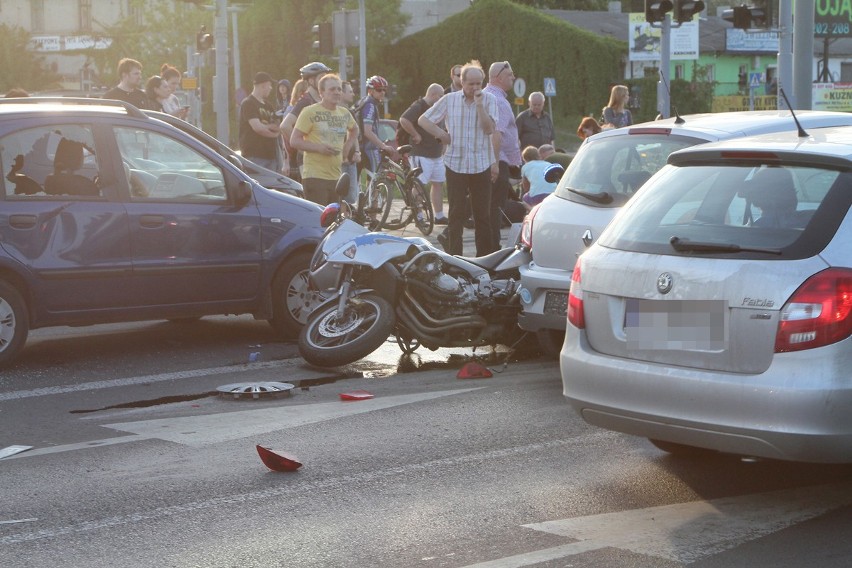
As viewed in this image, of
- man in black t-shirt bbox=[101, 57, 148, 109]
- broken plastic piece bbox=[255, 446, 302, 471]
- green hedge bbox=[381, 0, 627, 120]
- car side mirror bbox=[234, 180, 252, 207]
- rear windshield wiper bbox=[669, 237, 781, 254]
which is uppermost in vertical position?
green hedge bbox=[381, 0, 627, 120]

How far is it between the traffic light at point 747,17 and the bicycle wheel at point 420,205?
5.68 meters

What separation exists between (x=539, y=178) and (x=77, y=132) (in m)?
5.24

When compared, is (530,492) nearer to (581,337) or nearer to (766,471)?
(581,337)

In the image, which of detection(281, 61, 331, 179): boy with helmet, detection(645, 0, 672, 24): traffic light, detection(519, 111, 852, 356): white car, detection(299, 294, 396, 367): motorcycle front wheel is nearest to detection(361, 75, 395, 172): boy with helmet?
detection(281, 61, 331, 179): boy with helmet

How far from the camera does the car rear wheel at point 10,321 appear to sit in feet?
30.1

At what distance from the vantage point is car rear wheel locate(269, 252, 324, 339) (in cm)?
1057

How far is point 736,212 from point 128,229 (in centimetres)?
528

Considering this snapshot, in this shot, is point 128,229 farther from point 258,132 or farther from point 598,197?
point 258,132

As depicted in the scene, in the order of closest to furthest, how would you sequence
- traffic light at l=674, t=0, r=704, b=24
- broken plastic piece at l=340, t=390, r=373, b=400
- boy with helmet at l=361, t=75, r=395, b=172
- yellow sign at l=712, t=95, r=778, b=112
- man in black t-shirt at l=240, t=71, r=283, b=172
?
broken plastic piece at l=340, t=390, r=373, b=400, man in black t-shirt at l=240, t=71, r=283, b=172, boy with helmet at l=361, t=75, r=395, b=172, traffic light at l=674, t=0, r=704, b=24, yellow sign at l=712, t=95, r=778, b=112

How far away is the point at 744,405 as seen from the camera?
519 centimetres

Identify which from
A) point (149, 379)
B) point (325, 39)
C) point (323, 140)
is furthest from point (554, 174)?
point (325, 39)

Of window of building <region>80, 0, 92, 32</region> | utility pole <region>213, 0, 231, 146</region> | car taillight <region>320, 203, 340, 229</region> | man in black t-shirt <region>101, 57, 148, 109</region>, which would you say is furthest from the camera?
window of building <region>80, 0, 92, 32</region>

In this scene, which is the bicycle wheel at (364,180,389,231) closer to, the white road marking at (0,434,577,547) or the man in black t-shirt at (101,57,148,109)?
the man in black t-shirt at (101,57,148,109)

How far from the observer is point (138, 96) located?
15.8 meters
